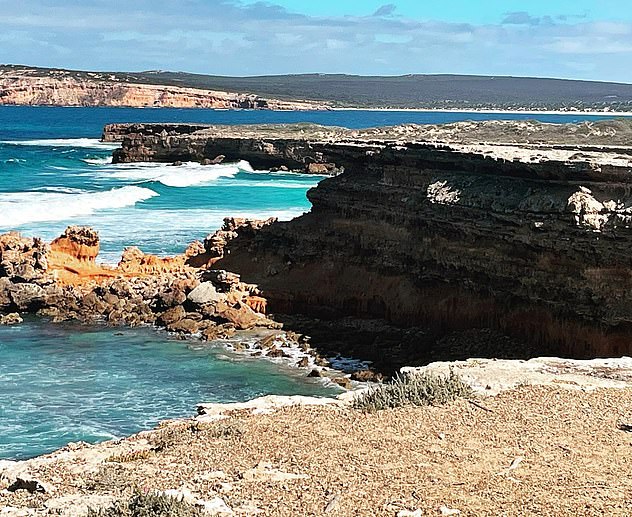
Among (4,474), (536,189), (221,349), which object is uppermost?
(536,189)

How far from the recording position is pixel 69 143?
3632 inches

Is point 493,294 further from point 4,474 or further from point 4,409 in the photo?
point 4,474

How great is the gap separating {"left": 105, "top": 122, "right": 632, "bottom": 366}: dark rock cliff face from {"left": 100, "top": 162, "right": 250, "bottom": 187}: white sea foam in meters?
28.9

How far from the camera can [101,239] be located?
33.0 metres

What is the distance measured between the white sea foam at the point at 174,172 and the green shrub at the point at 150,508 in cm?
4581

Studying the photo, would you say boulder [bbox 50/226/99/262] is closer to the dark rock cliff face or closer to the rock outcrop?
the rock outcrop

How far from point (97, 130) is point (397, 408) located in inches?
4443

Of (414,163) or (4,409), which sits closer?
(4,409)

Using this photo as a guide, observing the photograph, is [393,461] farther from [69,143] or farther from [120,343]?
[69,143]

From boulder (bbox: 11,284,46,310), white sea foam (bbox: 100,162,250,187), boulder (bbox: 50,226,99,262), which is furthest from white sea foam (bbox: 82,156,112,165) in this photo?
boulder (bbox: 11,284,46,310)

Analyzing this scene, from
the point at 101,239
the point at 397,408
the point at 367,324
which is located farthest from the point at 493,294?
the point at 101,239

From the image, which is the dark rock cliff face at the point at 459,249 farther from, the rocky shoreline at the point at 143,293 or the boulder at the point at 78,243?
the boulder at the point at 78,243

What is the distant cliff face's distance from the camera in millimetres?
188250

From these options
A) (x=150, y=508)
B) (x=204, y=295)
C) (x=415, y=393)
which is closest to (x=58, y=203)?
(x=204, y=295)
